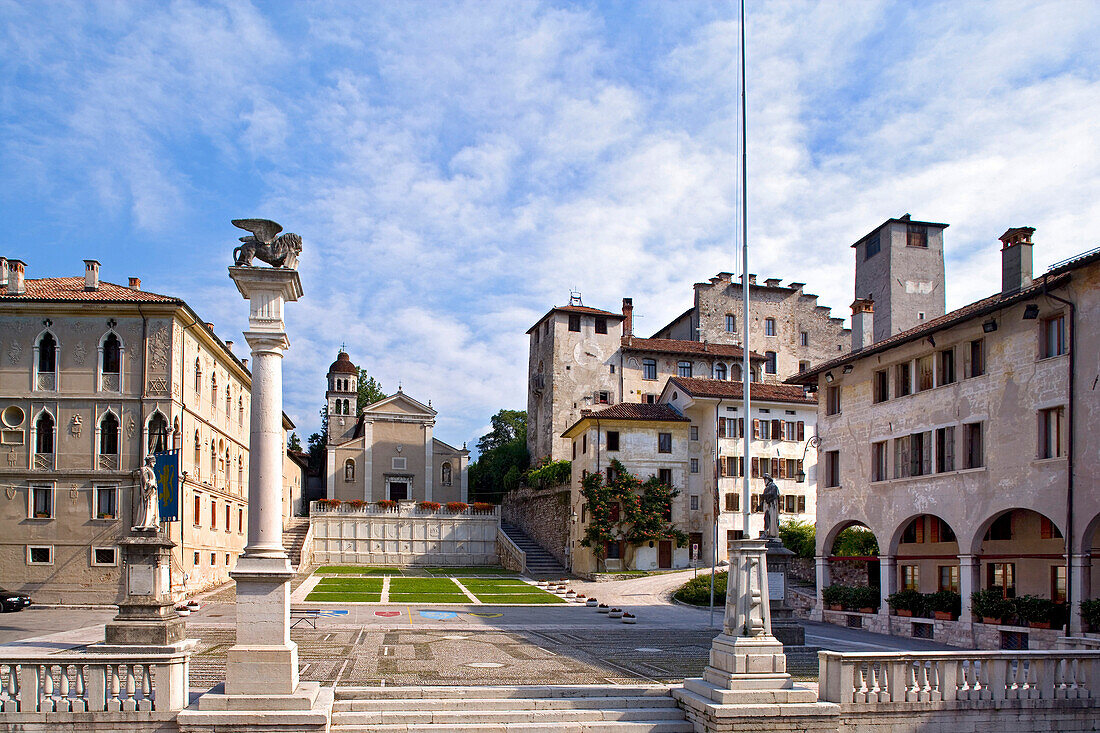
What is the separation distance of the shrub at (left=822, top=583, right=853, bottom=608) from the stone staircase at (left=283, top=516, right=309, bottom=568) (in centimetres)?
3024

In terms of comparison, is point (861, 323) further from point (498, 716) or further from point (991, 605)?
point (498, 716)

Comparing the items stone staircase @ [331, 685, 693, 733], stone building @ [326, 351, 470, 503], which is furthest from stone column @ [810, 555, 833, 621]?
stone building @ [326, 351, 470, 503]

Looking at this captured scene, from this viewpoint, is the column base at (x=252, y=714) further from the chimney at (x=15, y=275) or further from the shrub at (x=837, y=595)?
the chimney at (x=15, y=275)

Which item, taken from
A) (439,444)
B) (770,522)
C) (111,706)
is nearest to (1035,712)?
(770,522)

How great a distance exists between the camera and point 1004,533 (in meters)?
28.4

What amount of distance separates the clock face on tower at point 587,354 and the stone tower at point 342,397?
3104 cm

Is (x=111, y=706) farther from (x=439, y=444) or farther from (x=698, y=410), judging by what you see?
(x=439, y=444)

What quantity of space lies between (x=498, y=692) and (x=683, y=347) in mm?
54755

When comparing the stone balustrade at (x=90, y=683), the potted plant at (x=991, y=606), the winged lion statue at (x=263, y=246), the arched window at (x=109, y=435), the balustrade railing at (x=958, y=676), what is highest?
the winged lion statue at (x=263, y=246)

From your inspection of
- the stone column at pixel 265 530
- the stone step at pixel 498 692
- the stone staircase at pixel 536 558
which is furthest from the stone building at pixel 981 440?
the stone staircase at pixel 536 558

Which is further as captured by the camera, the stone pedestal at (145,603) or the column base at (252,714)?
the stone pedestal at (145,603)

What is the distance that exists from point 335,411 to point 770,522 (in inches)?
2816

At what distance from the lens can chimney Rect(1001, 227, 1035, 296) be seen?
Answer: 25953 millimetres

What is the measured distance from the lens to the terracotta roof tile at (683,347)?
65.8m
